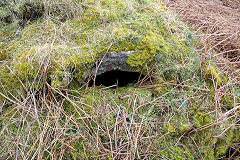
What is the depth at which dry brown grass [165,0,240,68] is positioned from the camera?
2746mm

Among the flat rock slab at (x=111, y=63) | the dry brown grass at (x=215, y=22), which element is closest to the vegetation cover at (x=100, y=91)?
the flat rock slab at (x=111, y=63)

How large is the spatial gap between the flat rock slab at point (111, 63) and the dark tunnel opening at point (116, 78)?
0.09m

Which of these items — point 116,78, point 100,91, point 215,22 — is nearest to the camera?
point 100,91

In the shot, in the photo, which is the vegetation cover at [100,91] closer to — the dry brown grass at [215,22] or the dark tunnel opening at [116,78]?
the dark tunnel opening at [116,78]

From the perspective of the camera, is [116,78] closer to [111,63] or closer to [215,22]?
[111,63]

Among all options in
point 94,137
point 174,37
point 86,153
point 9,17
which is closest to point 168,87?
point 174,37

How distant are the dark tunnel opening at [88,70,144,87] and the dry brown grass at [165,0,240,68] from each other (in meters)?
1.30

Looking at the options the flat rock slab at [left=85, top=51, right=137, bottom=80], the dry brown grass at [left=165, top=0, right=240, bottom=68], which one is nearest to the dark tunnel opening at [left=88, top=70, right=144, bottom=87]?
the flat rock slab at [left=85, top=51, right=137, bottom=80]

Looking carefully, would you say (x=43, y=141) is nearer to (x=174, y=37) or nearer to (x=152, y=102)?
(x=152, y=102)

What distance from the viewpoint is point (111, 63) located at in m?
1.83

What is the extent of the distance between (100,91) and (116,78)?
1.05 ft

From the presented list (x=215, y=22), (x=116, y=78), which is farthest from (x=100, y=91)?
(x=215, y=22)

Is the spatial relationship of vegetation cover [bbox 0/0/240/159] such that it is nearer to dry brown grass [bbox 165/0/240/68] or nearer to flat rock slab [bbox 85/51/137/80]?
flat rock slab [bbox 85/51/137/80]

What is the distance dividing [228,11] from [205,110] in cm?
331
